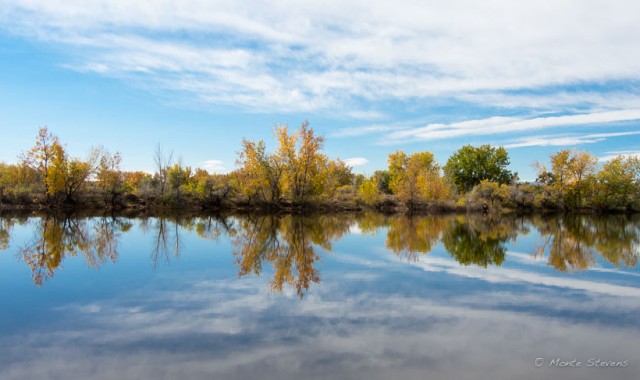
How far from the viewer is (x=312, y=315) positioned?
6984 millimetres

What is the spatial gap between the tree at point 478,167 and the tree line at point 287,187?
705 inches

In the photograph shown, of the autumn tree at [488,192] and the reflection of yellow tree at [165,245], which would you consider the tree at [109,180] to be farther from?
the autumn tree at [488,192]

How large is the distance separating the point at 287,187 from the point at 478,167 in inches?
1983

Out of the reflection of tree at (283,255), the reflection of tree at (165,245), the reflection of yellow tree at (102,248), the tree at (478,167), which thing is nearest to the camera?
the reflection of tree at (283,255)

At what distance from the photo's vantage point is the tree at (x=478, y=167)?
7856 centimetres

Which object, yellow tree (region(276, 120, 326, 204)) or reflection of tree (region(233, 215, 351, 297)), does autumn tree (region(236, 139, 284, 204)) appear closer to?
yellow tree (region(276, 120, 326, 204))

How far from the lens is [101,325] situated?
6535 millimetres

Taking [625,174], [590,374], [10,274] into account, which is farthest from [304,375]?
[625,174]

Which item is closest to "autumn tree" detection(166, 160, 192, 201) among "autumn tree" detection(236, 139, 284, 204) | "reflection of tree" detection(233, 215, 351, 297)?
"autumn tree" detection(236, 139, 284, 204)

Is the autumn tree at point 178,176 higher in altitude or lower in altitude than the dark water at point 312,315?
higher

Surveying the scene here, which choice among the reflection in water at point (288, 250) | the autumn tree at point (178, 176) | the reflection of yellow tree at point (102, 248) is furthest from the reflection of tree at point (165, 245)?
the autumn tree at point (178, 176)

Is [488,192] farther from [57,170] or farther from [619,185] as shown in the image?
Result: [57,170]

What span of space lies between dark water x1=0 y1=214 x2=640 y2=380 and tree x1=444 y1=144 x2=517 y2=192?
68539 millimetres

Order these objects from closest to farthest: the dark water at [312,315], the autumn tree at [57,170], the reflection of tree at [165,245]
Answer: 1. the dark water at [312,315]
2. the reflection of tree at [165,245]
3. the autumn tree at [57,170]
